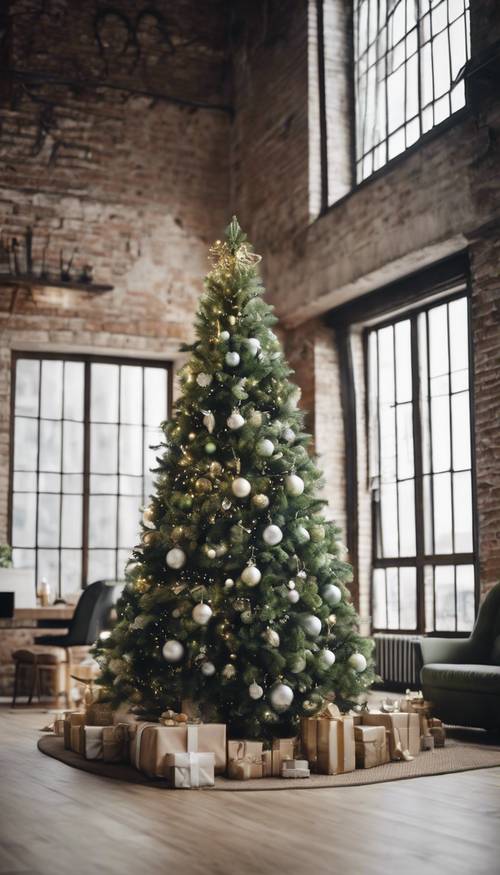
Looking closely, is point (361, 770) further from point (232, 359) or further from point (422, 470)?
point (422, 470)

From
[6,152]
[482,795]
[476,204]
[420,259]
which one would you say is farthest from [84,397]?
[482,795]

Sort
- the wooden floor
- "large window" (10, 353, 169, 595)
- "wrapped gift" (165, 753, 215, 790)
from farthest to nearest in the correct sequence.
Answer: "large window" (10, 353, 169, 595) < "wrapped gift" (165, 753, 215, 790) < the wooden floor

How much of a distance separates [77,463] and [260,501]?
16.2 feet

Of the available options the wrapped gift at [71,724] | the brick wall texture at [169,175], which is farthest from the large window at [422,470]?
the wrapped gift at [71,724]

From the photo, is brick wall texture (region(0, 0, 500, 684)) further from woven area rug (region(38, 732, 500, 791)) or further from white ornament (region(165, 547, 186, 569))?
white ornament (region(165, 547, 186, 569))

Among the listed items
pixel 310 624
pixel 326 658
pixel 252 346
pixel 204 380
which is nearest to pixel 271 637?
pixel 310 624

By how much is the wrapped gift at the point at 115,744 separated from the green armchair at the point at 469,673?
5.91ft

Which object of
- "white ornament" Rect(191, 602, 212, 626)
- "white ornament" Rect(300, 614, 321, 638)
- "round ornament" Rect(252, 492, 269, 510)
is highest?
"round ornament" Rect(252, 492, 269, 510)

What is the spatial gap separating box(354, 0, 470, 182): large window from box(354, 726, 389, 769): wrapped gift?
175 inches

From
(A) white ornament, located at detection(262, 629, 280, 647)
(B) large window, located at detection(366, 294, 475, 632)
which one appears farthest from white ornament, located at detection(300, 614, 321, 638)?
(B) large window, located at detection(366, 294, 475, 632)

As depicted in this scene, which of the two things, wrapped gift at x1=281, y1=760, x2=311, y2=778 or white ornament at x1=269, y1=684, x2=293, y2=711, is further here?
white ornament at x1=269, y1=684, x2=293, y2=711

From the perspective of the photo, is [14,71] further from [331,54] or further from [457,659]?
[457,659]

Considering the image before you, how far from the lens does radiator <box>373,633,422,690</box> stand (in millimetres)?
7417

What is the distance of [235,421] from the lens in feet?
15.3
